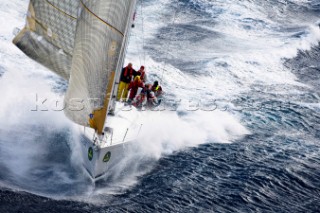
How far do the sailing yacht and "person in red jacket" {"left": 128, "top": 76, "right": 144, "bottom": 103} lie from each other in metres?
1.44

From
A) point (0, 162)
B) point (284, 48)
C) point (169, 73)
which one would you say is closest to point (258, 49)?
point (284, 48)

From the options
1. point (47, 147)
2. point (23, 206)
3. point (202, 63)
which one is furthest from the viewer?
point (202, 63)

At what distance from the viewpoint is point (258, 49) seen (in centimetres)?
2775

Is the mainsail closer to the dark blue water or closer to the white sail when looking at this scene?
the white sail

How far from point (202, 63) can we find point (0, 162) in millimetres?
13922

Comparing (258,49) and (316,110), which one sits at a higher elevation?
(258,49)

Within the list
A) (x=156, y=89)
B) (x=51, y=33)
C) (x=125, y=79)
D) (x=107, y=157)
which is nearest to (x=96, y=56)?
(x=107, y=157)

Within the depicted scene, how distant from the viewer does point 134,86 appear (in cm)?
1498

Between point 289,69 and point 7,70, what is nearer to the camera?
point 7,70

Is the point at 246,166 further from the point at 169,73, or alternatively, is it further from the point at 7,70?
the point at 7,70

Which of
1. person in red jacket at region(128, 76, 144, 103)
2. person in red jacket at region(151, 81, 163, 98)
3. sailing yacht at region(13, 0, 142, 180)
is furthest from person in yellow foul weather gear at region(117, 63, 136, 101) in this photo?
sailing yacht at region(13, 0, 142, 180)

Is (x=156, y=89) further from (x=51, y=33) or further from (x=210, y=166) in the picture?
(x=51, y=33)

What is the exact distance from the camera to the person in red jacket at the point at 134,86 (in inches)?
587

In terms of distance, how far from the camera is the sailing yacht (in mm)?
10828
